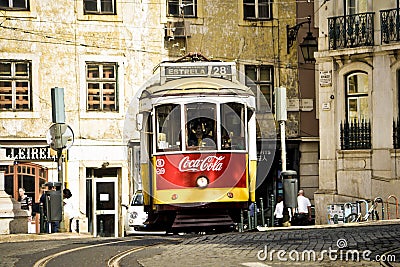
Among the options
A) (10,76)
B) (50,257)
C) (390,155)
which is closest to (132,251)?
(50,257)

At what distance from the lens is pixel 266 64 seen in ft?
133

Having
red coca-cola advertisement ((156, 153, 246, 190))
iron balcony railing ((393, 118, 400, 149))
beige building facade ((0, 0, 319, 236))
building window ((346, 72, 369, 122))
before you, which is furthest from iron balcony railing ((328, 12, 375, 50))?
red coca-cola advertisement ((156, 153, 246, 190))

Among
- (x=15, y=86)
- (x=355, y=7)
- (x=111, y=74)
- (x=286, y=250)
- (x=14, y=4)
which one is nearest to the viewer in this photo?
(x=286, y=250)

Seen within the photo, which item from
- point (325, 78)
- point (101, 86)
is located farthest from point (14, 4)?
point (325, 78)

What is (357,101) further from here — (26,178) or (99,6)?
(26,178)

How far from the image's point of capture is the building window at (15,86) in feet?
123

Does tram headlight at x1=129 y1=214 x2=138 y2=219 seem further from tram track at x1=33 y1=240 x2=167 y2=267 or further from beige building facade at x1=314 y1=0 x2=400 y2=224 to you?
tram track at x1=33 y1=240 x2=167 y2=267

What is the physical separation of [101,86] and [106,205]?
3873 millimetres

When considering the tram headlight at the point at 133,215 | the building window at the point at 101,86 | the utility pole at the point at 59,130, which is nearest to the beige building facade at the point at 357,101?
the tram headlight at the point at 133,215

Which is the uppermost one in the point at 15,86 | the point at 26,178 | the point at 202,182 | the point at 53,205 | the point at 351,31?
the point at 351,31

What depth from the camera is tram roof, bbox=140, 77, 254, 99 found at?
26031 millimetres

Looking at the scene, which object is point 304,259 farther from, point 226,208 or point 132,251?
point 226,208

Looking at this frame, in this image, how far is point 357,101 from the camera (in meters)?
35.9

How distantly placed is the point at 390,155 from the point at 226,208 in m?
10.2
